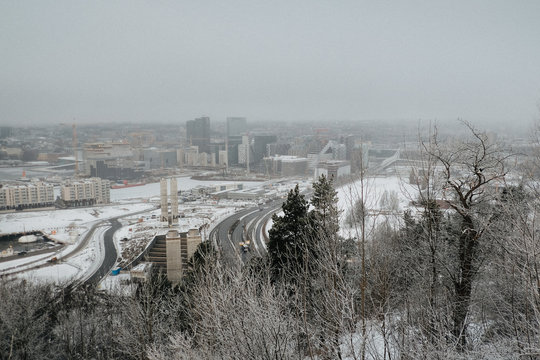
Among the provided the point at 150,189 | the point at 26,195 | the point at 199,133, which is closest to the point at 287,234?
the point at 26,195

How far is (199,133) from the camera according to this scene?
1112 inches

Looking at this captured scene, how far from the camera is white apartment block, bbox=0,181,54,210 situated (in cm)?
1416

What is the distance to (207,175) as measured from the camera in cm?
2453

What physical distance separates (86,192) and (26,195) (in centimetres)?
256

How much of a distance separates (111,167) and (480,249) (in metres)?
21.0

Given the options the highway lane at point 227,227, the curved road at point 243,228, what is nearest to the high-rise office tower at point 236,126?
the curved road at point 243,228

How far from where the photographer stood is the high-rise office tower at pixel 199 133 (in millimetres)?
27406

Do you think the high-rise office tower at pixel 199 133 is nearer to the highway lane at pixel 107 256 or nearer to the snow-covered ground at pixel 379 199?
the highway lane at pixel 107 256

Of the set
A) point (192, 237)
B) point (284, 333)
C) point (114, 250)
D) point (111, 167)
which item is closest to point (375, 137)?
point (192, 237)

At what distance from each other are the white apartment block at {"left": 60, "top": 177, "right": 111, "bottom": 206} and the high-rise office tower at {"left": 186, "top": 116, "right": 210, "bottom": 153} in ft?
33.1

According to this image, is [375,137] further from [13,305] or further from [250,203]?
[13,305]

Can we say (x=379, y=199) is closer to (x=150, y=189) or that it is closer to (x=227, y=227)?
(x=227, y=227)

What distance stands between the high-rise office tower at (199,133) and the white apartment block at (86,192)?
10.1 metres

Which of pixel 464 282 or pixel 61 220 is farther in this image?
pixel 61 220
